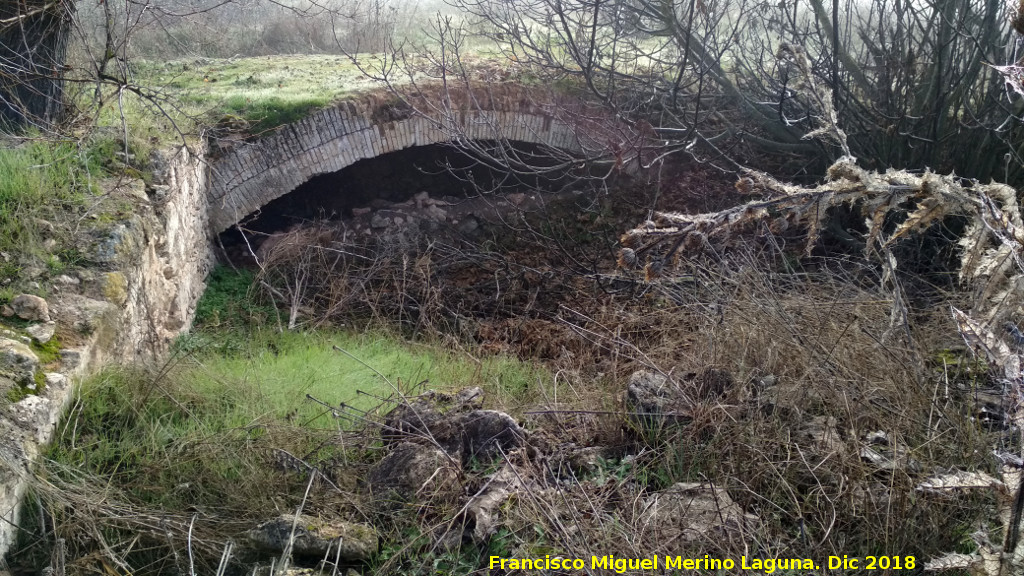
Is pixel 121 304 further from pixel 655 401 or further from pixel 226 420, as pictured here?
pixel 655 401

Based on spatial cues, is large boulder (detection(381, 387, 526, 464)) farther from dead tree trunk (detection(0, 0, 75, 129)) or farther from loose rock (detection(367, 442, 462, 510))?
dead tree trunk (detection(0, 0, 75, 129))

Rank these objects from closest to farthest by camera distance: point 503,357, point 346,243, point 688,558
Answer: point 688,558, point 503,357, point 346,243

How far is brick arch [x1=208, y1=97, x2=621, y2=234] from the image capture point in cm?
765

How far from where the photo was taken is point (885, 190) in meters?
3.01

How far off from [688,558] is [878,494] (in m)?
0.90

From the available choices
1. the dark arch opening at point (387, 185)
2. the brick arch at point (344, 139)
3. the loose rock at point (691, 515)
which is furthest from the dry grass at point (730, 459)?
the dark arch opening at point (387, 185)

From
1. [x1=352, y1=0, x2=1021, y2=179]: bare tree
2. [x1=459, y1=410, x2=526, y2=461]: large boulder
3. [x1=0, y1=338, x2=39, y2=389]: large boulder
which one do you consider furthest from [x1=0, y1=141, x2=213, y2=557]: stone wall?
[x1=352, y1=0, x2=1021, y2=179]: bare tree

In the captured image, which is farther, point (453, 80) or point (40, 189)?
point (453, 80)

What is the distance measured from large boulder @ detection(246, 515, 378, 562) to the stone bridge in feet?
15.1

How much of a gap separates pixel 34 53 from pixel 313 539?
5064 mm

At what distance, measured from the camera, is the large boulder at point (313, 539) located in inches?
123

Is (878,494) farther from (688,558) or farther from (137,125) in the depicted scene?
(137,125)

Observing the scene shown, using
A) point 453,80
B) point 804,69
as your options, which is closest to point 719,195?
point 453,80

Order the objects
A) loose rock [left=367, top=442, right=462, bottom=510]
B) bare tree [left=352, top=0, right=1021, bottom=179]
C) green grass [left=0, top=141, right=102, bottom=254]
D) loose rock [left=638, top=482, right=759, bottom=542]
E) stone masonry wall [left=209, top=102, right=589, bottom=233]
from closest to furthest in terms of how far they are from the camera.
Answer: loose rock [left=638, top=482, right=759, bottom=542] → loose rock [left=367, top=442, right=462, bottom=510] → green grass [left=0, top=141, right=102, bottom=254] → bare tree [left=352, top=0, right=1021, bottom=179] → stone masonry wall [left=209, top=102, right=589, bottom=233]
